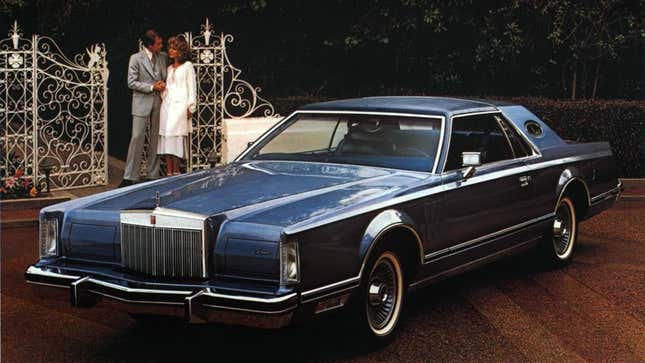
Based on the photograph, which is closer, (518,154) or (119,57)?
(518,154)

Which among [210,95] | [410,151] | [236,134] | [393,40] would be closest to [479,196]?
→ [410,151]

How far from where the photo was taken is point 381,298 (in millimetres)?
6910

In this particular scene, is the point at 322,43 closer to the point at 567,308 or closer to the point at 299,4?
the point at 299,4

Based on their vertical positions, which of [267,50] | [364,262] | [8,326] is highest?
[267,50]

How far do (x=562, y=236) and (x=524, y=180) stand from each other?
3.60 ft

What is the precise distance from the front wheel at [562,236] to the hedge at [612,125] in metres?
7.12

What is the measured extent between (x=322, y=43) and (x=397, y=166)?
1229cm

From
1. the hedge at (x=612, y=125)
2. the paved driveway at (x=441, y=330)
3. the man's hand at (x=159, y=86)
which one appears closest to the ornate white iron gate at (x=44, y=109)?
the man's hand at (x=159, y=86)

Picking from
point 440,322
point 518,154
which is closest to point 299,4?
point 518,154

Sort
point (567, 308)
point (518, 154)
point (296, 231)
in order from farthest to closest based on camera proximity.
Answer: point (518, 154) < point (567, 308) < point (296, 231)

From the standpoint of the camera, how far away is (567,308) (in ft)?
26.2

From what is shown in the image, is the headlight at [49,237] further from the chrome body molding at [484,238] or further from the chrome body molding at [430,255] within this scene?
the chrome body molding at [484,238]

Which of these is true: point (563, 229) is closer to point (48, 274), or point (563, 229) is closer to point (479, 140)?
point (479, 140)

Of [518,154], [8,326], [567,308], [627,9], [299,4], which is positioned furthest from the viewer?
[299,4]
